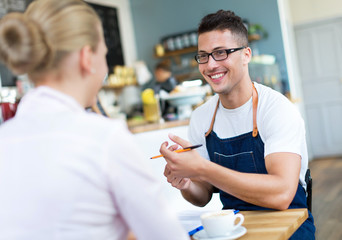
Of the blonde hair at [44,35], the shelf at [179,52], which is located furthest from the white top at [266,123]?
the shelf at [179,52]

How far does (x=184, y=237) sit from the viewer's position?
3.09ft

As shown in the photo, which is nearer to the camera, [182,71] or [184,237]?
[184,237]

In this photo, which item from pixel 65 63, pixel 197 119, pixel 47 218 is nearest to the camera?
pixel 47 218

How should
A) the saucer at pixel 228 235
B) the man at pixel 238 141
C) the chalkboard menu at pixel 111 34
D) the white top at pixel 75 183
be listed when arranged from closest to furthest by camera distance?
the white top at pixel 75 183, the saucer at pixel 228 235, the man at pixel 238 141, the chalkboard menu at pixel 111 34

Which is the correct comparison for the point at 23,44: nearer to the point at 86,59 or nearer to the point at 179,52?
the point at 86,59

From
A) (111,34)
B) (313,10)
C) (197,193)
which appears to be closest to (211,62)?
(197,193)

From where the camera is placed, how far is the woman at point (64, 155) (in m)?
0.85

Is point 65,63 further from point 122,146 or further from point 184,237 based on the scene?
point 184,237

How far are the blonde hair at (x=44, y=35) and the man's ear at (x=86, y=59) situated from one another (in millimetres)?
12

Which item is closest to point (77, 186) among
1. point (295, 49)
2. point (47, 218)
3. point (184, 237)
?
point (47, 218)

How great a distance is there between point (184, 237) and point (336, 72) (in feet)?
23.2

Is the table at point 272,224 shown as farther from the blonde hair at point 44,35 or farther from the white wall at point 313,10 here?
the white wall at point 313,10

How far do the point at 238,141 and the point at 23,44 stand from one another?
1025 mm

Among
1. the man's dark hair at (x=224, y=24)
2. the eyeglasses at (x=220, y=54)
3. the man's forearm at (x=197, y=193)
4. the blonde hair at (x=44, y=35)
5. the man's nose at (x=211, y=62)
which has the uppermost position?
the man's dark hair at (x=224, y=24)
